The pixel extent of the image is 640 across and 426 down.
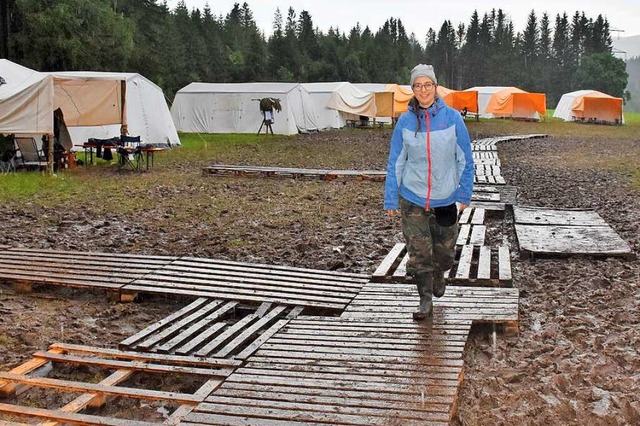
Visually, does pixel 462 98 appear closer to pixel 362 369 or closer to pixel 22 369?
pixel 362 369

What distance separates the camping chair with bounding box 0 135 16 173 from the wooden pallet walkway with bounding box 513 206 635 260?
10.9 m

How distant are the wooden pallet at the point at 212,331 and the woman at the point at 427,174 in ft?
3.74

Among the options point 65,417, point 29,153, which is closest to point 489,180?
point 29,153

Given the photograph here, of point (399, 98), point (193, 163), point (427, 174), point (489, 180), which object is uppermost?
point (399, 98)

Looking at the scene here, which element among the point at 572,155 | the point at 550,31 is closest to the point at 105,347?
the point at 572,155

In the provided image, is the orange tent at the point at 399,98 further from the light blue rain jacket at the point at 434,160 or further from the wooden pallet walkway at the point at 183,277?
the light blue rain jacket at the point at 434,160

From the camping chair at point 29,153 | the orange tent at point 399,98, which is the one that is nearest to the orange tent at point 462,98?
the orange tent at point 399,98

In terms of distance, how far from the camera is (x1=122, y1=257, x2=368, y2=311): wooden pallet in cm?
610

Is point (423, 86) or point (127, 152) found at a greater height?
point (423, 86)

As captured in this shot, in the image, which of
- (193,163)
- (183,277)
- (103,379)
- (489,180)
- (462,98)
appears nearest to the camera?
(103,379)

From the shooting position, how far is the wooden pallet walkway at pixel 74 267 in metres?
6.59

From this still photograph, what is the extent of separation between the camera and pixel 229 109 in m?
32.1

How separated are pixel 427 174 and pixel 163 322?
2.25 metres

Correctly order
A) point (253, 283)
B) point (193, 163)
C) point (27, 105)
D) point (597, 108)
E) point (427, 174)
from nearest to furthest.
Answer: point (427, 174) → point (253, 283) → point (27, 105) → point (193, 163) → point (597, 108)
